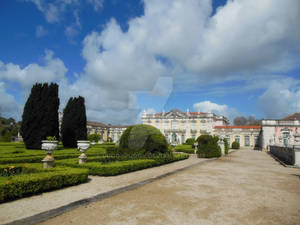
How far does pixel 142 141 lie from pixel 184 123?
1819 inches

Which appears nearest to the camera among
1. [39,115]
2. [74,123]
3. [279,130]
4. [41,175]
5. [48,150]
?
[41,175]

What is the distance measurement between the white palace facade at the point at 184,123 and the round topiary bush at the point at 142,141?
42137 millimetres

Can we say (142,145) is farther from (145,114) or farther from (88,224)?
(145,114)

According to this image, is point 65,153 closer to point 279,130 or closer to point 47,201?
point 47,201

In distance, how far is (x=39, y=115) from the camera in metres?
18.9

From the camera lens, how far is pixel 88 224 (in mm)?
3715

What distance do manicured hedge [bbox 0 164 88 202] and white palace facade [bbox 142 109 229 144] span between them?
48.8 meters

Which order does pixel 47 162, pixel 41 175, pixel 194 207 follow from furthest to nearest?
pixel 47 162, pixel 41 175, pixel 194 207

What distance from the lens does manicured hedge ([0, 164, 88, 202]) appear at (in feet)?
15.3

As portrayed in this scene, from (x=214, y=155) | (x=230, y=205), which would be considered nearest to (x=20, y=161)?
(x=230, y=205)

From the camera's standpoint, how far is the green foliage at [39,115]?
59.7ft

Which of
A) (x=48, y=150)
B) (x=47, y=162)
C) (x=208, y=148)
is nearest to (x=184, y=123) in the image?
(x=208, y=148)

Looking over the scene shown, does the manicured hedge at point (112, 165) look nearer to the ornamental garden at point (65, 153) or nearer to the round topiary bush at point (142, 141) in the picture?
the ornamental garden at point (65, 153)

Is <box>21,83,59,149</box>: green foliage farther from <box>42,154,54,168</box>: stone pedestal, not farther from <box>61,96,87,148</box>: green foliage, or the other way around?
<box>42,154,54,168</box>: stone pedestal
